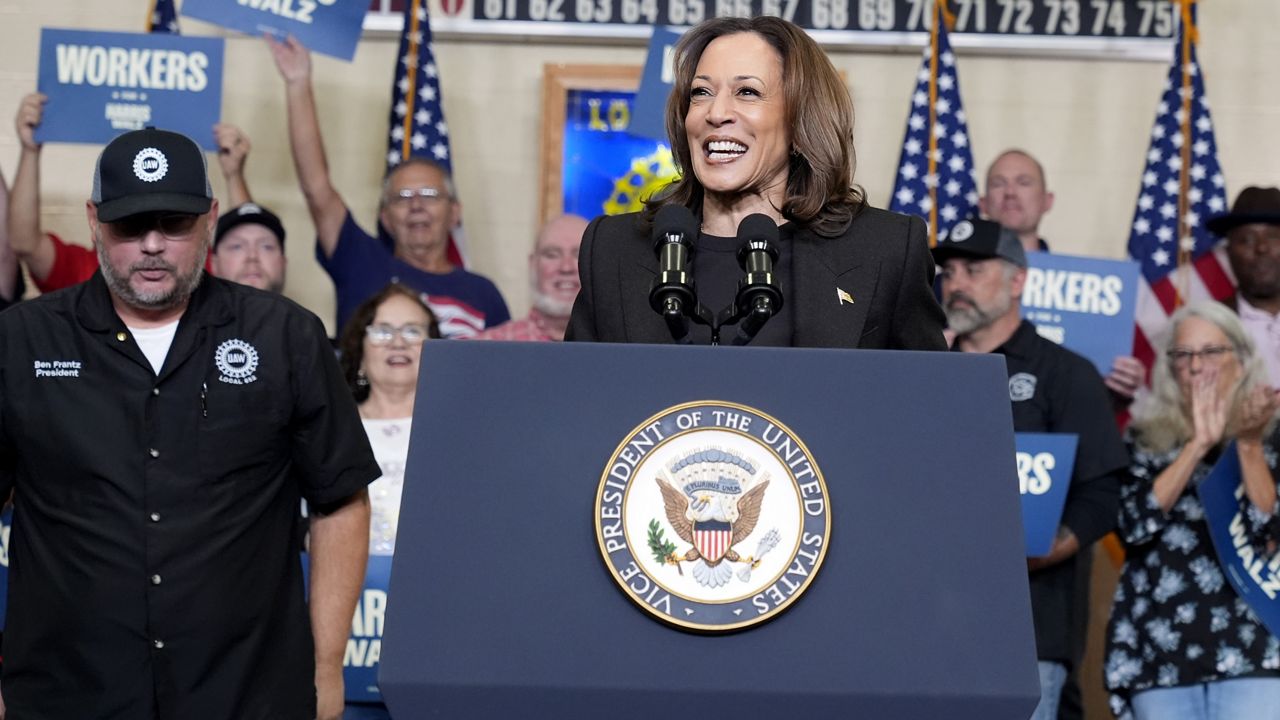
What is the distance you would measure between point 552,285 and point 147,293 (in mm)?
2604

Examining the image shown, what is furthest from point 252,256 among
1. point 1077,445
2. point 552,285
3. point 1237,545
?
point 1237,545


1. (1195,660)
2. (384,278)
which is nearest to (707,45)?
(1195,660)

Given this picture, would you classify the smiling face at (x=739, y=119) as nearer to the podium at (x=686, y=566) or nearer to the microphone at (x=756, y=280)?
the microphone at (x=756, y=280)

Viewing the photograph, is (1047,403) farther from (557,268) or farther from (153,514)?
(153,514)

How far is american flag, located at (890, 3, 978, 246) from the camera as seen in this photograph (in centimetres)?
641

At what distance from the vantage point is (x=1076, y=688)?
4609mm

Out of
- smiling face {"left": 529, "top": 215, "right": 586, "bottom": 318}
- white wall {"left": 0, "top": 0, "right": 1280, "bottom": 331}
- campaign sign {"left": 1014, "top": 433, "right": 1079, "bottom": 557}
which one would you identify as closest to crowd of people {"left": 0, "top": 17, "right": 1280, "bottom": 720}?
campaign sign {"left": 1014, "top": 433, "right": 1079, "bottom": 557}

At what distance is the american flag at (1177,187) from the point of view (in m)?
6.32

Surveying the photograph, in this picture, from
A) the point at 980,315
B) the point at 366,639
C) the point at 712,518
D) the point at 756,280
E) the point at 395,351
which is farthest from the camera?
the point at 980,315

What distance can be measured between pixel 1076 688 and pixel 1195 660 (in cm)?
57

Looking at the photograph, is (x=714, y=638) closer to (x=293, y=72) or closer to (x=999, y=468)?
(x=999, y=468)

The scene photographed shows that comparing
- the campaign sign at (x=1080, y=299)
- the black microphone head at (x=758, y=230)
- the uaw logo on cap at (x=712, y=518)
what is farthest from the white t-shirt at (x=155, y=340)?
the campaign sign at (x=1080, y=299)

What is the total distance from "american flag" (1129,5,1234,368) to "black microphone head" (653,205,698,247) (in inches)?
188

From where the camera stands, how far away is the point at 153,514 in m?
2.64
